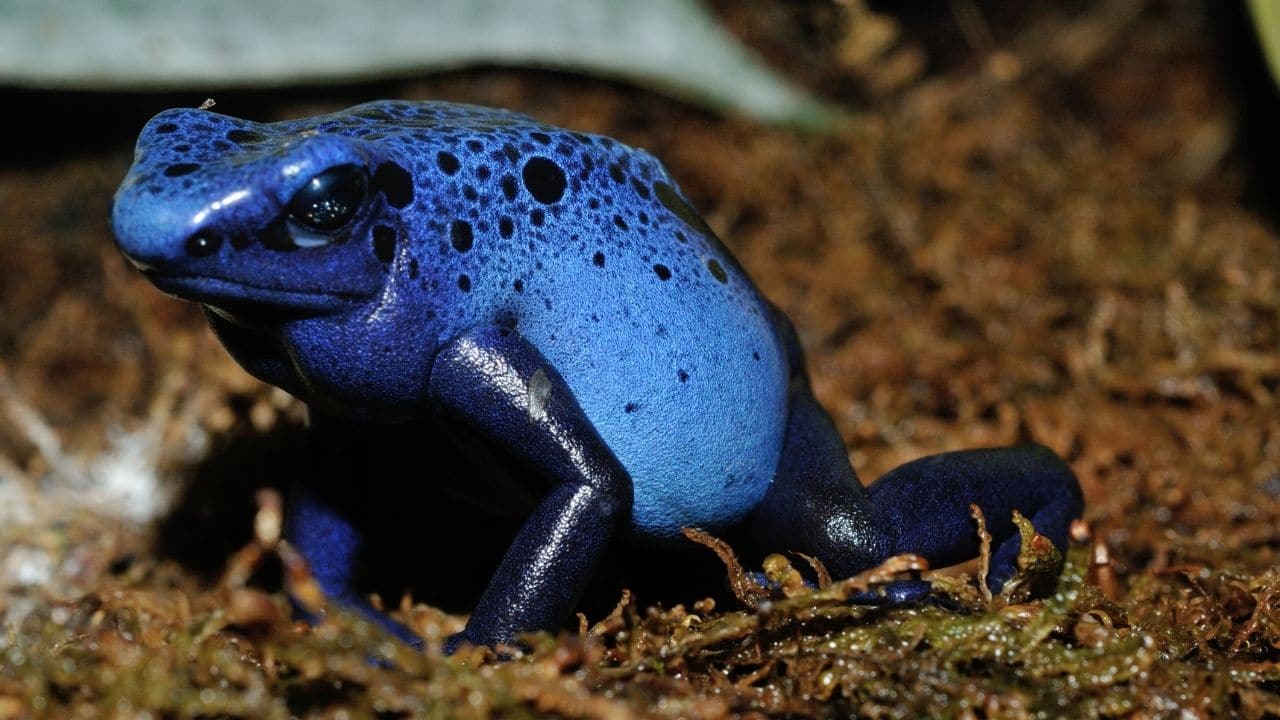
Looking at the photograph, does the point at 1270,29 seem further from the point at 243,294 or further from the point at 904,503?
the point at 243,294

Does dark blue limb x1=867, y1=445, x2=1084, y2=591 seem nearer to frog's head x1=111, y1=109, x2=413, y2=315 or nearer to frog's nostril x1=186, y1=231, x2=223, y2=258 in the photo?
frog's head x1=111, y1=109, x2=413, y2=315

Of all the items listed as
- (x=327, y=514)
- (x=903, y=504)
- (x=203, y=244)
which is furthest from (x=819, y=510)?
(x=203, y=244)

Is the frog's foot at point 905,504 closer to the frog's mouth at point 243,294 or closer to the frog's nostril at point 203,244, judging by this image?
the frog's mouth at point 243,294

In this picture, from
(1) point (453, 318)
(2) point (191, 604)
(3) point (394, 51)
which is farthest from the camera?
(3) point (394, 51)

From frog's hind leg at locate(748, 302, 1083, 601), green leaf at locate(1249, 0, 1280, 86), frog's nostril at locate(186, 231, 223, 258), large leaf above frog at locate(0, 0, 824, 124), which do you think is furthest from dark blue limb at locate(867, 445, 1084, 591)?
large leaf above frog at locate(0, 0, 824, 124)

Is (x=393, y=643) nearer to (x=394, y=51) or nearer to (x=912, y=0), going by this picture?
(x=394, y=51)

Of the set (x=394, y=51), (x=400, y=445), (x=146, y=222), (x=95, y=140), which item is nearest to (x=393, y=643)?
(x=400, y=445)
